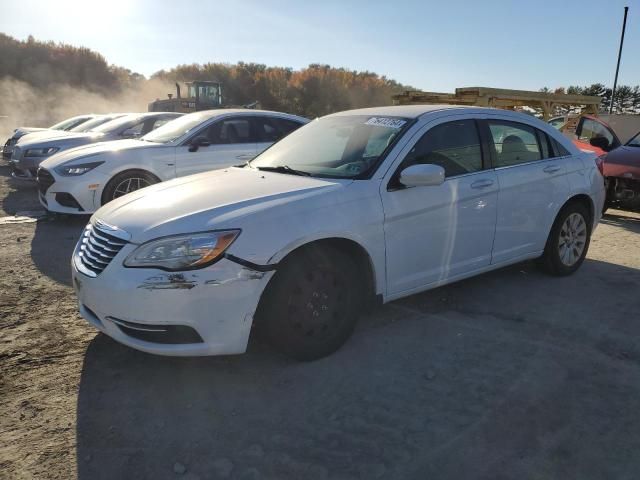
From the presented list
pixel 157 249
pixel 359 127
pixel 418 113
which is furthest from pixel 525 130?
pixel 157 249

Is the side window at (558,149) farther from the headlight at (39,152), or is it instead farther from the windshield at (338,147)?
the headlight at (39,152)

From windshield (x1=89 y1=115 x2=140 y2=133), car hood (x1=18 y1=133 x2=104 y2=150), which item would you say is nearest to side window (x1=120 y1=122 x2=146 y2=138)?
→ windshield (x1=89 y1=115 x2=140 y2=133)

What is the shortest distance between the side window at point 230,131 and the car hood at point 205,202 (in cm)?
381

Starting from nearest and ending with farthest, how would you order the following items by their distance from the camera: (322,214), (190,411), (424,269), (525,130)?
(190,411)
(322,214)
(424,269)
(525,130)

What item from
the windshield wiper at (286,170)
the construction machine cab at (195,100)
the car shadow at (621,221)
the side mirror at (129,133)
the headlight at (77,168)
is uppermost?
the construction machine cab at (195,100)

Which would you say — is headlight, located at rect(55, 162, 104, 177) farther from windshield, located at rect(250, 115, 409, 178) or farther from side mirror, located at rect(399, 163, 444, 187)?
side mirror, located at rect(399, 163, 444, 187)

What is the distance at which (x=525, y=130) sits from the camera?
4.79 meters

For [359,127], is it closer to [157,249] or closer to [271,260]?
[271,260]

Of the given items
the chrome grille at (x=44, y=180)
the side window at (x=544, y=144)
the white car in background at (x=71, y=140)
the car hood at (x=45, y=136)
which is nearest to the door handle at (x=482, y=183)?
the side window at (x=544, y=144)

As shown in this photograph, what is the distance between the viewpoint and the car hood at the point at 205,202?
3031 millimetres

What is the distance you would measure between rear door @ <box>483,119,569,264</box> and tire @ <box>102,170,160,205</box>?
15.5ft

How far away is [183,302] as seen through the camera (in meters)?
2.88

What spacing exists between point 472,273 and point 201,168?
14.8ft

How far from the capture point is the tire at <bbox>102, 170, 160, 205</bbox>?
7047 millimetres
